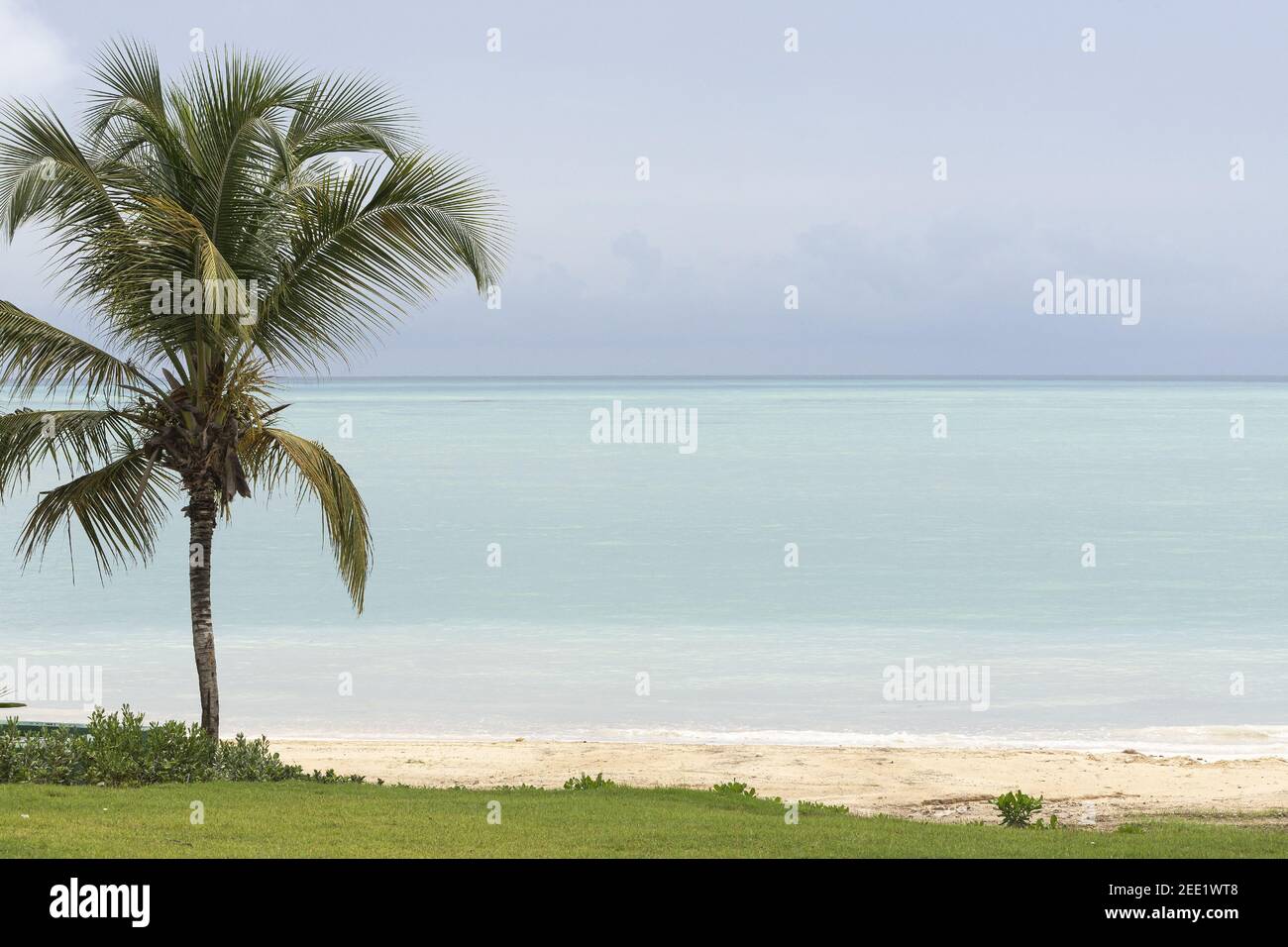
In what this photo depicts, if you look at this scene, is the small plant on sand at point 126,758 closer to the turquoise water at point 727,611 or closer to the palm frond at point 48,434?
the palm frond at point 48,434

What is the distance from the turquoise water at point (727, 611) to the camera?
23203 millimetres

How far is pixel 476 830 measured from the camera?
32.6 feet

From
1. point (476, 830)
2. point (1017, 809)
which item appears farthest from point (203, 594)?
point (1017, 809)

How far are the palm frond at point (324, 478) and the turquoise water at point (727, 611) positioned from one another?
942 cm

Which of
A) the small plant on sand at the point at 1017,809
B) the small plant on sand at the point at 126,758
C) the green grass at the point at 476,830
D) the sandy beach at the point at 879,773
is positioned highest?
the small plant on sand at the point at 126,758

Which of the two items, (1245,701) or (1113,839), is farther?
(1245,701)

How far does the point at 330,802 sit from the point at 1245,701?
62.9 ft

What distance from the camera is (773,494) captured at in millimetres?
65562

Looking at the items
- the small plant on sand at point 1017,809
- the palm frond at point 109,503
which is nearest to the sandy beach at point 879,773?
the small plant on sand at point 1017,809

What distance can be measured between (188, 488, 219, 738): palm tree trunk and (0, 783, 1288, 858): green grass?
4.67 ft

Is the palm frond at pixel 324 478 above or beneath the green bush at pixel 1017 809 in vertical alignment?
above

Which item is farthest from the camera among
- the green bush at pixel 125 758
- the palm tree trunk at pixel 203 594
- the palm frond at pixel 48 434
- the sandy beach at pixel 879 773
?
the sandy beach at pixel 879 773

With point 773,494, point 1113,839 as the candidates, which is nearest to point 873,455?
point 773,494
